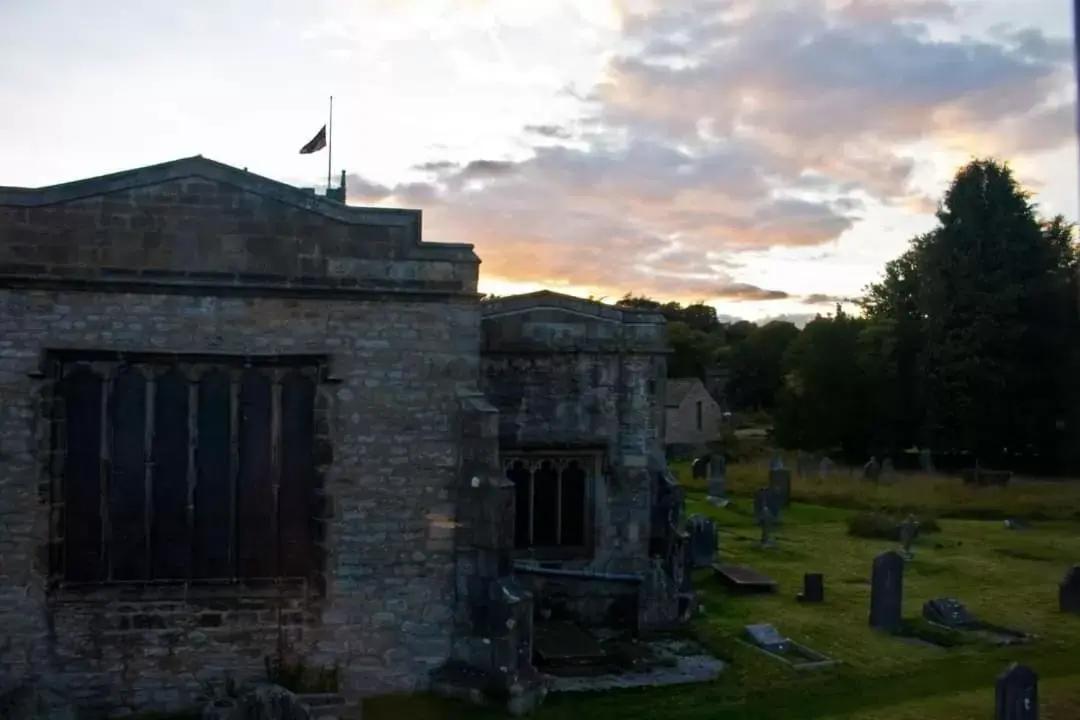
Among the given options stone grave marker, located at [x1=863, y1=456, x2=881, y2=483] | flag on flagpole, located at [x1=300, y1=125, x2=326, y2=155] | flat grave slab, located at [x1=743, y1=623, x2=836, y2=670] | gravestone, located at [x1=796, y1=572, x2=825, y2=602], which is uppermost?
flag on flagpole, located at [x1=300, y1=125, x2=326, y2=155]

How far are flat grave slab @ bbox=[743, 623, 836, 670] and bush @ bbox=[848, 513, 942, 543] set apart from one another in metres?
9.99

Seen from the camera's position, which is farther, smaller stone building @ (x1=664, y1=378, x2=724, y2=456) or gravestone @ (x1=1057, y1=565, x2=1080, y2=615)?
A: smaller stone building @ (x1=664, y1=378, x2=724, y2=456)

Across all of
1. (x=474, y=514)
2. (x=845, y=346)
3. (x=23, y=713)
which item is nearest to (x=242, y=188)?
(x=474, y=514)

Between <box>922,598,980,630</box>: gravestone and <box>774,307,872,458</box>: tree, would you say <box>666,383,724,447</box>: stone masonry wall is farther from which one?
<box>922,598,980,630</box>: gravestone

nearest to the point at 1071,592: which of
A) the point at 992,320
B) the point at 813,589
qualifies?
the point at 813,589

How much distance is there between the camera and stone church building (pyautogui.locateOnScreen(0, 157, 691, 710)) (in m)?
10.6

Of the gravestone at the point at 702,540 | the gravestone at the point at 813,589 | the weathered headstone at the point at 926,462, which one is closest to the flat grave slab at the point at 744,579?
the gravestone at the point at 702,540

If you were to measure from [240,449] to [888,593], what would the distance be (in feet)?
32.6

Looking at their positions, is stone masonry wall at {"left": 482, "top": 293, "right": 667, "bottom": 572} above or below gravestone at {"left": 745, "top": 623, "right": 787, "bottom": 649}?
above

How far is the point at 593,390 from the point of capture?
14.9m

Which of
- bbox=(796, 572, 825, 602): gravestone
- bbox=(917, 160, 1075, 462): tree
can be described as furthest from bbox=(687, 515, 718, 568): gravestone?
bbox=(917, 160, 1075, 462): tree

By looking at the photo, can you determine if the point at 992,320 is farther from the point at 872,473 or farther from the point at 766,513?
the point at 766,513

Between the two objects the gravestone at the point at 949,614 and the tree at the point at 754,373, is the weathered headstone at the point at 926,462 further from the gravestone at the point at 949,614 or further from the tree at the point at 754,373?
the tree at the point at 754,373

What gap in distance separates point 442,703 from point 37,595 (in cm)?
466
